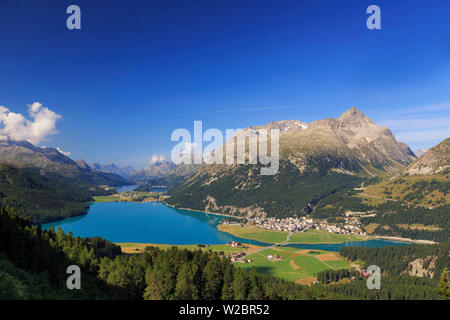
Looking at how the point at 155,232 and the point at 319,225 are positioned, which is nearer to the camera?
the point at 155,232

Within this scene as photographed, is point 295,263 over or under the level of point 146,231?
over

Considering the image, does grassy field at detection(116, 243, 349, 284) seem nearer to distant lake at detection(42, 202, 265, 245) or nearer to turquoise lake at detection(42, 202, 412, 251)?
turquoise lake at detection(42, 202, 412, 251)

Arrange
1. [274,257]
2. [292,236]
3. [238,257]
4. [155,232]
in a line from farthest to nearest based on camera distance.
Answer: [155,232] < [292,236] < [274,257] < [238,257]

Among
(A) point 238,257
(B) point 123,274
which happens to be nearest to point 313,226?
(A) point 238,257

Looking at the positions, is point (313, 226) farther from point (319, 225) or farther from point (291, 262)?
point (291, 262)

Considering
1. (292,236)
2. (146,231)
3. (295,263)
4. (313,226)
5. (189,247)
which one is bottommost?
(292,236)
